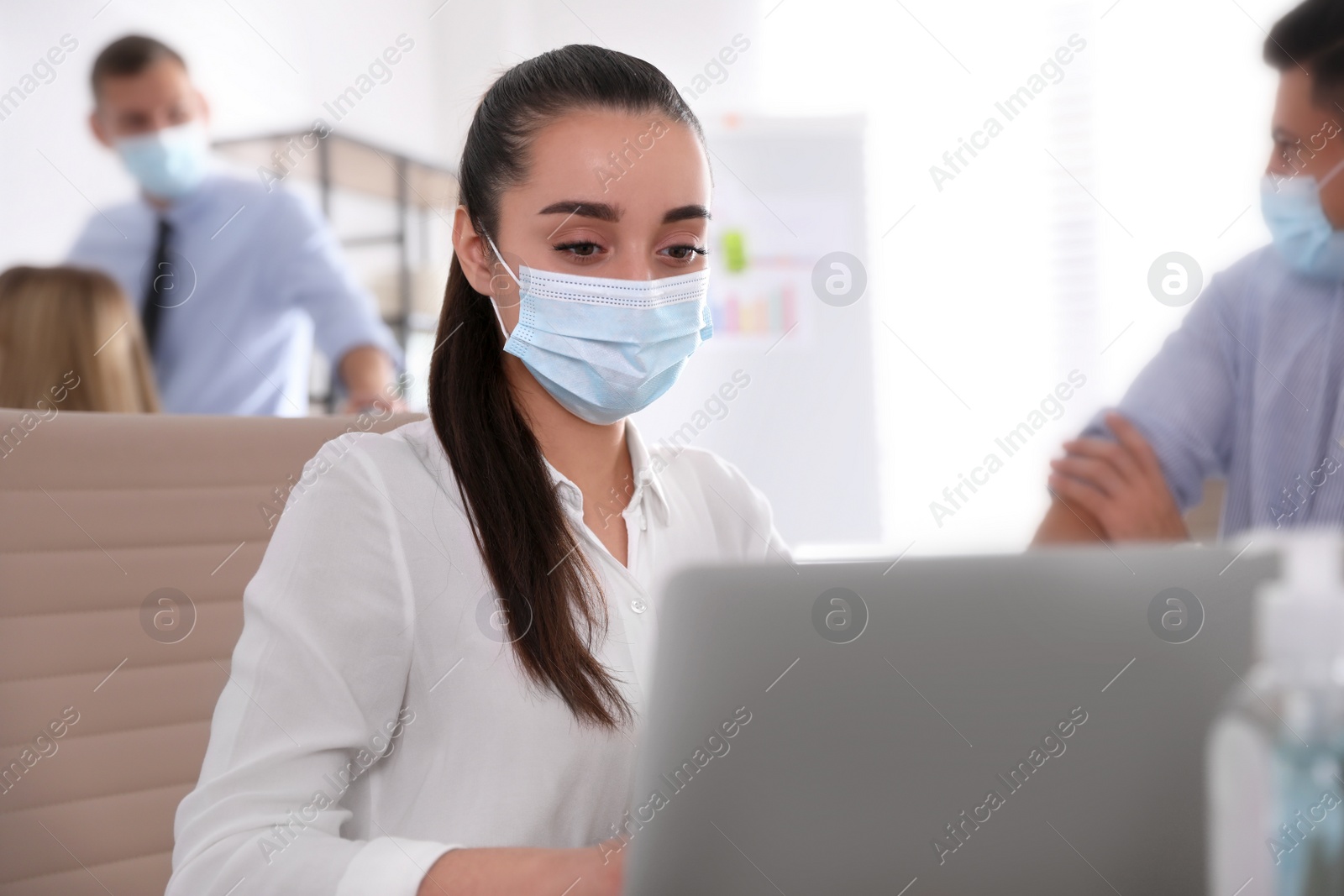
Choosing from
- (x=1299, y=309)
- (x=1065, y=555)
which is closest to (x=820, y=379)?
(x=1299, y=309)

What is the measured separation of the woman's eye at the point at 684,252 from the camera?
1083 millimetres

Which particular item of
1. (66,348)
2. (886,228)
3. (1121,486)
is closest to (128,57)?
(66,348)

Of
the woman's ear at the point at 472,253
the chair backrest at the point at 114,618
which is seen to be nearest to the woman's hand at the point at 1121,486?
the woman's ear at the point at 472,253

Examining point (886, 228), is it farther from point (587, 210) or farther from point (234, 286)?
point (587, 210)

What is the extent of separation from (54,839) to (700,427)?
2593mm

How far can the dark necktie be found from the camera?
2.31 meters

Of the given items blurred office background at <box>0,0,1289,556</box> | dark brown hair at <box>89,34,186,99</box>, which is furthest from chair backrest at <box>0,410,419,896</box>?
blurred office background at <box>0,0,1289,556</box>

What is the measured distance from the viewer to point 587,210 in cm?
102

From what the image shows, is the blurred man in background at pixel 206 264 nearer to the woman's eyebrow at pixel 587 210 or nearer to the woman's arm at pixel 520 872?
the woman's eyebrow at pixel 587 210

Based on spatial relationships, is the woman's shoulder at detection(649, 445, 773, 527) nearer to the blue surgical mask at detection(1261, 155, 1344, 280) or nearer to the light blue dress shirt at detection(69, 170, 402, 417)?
the blue surgical mask at detection(1261, 155, 1344, 280)

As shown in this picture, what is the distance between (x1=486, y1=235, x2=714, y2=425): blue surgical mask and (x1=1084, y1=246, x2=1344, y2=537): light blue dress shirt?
55 centimetres

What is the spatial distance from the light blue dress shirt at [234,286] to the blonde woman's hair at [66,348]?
0.42 metres

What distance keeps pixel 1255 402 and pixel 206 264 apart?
2105mm

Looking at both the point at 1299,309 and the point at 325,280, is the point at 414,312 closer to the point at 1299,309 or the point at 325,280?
the point at 325,280
